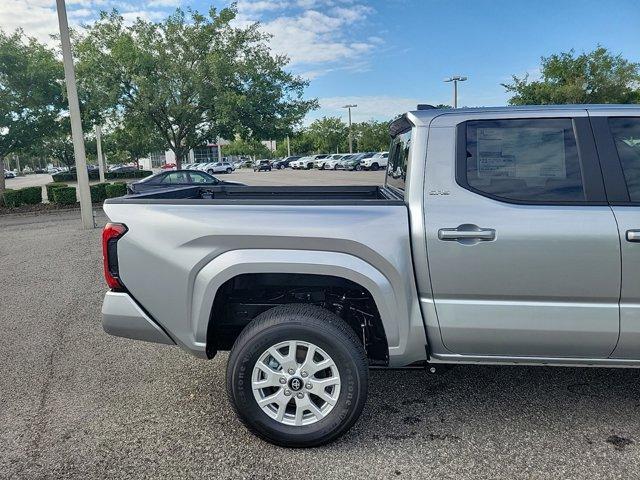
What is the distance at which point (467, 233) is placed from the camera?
2516mm

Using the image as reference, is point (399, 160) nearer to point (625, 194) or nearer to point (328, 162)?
point (625, 194)

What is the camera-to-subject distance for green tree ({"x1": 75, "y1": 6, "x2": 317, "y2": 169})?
16.3 meters

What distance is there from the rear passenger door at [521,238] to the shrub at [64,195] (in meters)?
16.0

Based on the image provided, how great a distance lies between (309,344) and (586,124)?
1.97m

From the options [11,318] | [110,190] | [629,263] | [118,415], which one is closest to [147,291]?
[118,415]

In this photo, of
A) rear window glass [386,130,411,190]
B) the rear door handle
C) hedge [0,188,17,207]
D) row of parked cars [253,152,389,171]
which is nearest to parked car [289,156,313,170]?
row of parked cars [253,152,389,171]

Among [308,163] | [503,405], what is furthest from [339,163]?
[503,405]

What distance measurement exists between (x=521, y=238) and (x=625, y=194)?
63 cm

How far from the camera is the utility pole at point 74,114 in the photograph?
10945mm

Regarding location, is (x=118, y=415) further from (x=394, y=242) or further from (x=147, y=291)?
(x=394, y=242)

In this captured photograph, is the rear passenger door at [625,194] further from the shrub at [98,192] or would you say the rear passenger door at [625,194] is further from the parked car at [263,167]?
the parked car at [263,167]

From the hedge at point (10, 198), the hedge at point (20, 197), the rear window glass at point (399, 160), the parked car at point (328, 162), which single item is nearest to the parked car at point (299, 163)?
the parked car at point (328, 162)

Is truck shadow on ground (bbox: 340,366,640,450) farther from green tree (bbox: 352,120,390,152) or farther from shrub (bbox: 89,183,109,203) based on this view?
green tree (bbox: 352,120,390,152)

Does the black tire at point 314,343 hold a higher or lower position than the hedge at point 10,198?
lower
